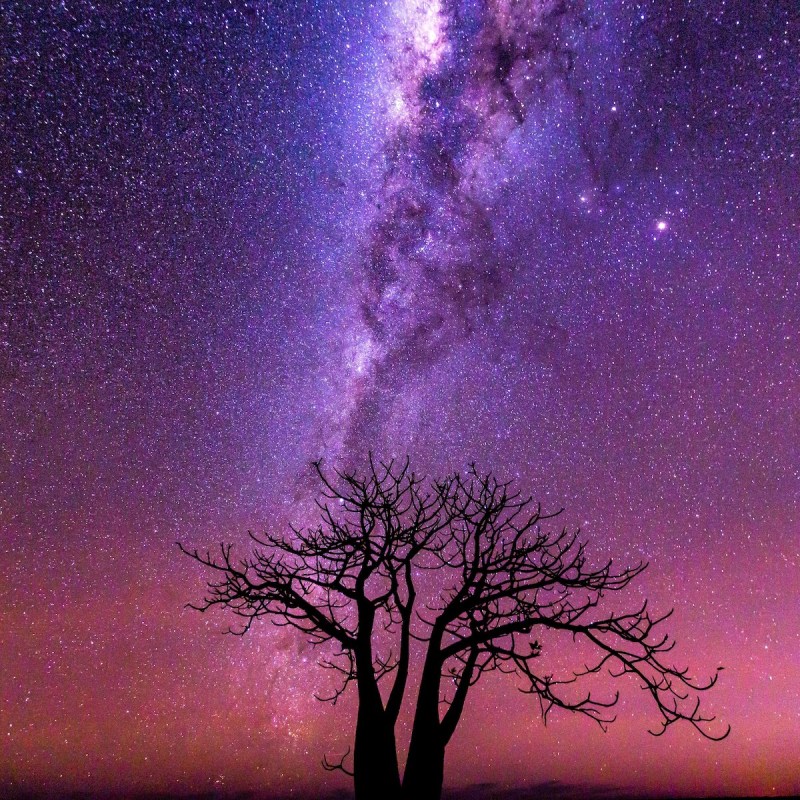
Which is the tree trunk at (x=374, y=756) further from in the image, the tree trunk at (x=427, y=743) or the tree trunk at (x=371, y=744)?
the tree trunk at (x=427, y=743)

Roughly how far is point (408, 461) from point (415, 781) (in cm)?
346

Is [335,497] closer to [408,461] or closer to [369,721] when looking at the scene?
[408,461]

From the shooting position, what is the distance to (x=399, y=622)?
863cm

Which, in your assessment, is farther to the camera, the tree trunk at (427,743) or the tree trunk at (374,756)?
the tree trunk at (427,743)

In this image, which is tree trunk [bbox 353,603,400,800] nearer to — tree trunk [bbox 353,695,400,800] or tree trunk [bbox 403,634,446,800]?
tree trunk [bbox 353,695,400,800]

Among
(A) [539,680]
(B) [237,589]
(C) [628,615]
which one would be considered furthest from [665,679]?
(B) [237,589]

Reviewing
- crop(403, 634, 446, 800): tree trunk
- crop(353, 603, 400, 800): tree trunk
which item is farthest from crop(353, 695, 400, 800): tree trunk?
crop(403, 634, 446, 800): tree trunk

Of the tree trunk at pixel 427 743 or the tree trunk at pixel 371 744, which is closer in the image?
the tree trunk at pixel 371 744

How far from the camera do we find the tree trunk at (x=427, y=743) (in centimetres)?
720

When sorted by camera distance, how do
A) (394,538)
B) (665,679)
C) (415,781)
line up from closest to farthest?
1. (415,781)
2. (665,679)
3. (394,538)

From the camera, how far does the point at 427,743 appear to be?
292 inches

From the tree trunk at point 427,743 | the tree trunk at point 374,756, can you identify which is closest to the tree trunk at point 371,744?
the tree trunk at point 374,756

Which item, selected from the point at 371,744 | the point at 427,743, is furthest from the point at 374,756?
the point at 427,743

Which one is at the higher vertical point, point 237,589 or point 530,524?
point 530,524
